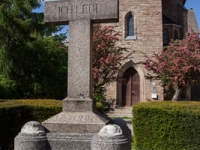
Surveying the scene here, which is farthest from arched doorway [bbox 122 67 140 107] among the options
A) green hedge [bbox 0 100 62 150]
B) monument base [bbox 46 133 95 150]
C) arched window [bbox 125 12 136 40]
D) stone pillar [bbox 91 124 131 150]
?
stone pillar [bbox 91 124 131 150]

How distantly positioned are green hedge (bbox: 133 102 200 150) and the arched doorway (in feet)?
38.2

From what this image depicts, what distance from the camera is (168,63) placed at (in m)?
12.1

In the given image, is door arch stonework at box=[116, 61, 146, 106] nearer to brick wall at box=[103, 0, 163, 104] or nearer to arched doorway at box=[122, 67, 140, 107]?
brick wall at box=[103, 0, 163, 104]

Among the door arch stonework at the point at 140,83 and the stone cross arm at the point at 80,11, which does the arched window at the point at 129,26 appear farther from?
the stone cross arm at the point at 80,11

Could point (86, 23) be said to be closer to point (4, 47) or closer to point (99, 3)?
point (99, 3)

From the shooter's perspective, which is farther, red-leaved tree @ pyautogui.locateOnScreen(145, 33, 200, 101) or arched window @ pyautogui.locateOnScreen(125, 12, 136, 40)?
arched window @ pyautogui.locateOnScreen(125, 12, 136, 40)

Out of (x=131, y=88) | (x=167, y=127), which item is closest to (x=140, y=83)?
(x=131, y=88)

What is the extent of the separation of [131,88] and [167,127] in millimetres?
12381

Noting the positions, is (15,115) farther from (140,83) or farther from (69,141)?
(140,83)

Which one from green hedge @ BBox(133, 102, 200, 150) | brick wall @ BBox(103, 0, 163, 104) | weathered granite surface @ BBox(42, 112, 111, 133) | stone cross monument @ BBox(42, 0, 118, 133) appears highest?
brick wall @ BBox(103, 0, 163, 104)

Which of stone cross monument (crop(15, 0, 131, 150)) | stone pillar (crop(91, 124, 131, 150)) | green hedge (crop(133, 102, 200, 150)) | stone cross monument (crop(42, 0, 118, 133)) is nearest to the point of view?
stone pillar (crop(91, 124, 131, 150))

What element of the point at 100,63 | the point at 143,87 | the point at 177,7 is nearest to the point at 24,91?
the point at 100,63

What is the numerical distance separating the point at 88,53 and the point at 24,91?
946cm

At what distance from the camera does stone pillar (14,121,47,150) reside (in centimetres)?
391
